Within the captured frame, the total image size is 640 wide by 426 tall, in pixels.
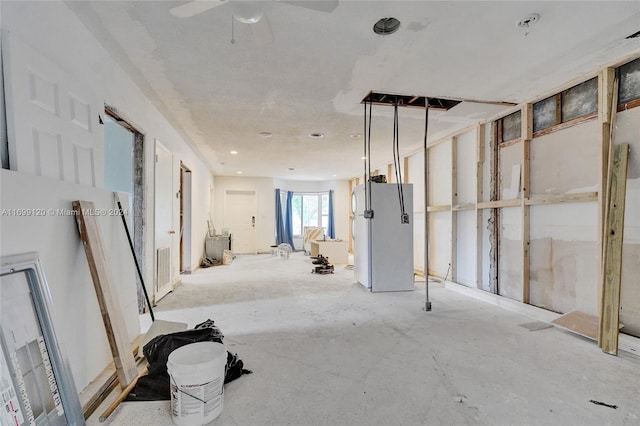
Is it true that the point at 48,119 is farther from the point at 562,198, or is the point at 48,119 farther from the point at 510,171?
the point at 510,171

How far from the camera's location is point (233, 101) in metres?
3.44

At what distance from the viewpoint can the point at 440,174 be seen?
17.5 feet

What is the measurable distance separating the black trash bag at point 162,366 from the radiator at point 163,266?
2032 mm

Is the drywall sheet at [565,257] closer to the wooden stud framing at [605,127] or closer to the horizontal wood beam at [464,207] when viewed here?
the wooden stud framing at [605,127]

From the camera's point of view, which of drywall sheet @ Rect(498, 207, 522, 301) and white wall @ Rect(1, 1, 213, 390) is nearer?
white wall @ Rect(1, 1, 213, 390)

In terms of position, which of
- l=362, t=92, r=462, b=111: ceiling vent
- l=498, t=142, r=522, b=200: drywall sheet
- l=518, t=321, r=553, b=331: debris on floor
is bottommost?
l=518, t=321, r=553, b=331: debris on floor

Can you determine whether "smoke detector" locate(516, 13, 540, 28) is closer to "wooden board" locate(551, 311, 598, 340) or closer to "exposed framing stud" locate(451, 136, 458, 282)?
"wooden board" locate(551, 311, 598, 340)

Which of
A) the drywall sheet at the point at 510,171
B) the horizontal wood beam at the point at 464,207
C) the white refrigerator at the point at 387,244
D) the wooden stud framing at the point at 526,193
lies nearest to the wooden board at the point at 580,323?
the wooden stud framing at the point at 526,193

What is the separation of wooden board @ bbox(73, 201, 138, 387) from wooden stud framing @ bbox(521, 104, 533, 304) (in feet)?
12.9

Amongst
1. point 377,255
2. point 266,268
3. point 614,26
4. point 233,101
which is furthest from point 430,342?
point 266,268

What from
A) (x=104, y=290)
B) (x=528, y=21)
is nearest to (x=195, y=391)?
(x=104, y=290)

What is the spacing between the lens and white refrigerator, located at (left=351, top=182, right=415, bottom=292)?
456 cm

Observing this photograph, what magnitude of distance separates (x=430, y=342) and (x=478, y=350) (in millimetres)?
366

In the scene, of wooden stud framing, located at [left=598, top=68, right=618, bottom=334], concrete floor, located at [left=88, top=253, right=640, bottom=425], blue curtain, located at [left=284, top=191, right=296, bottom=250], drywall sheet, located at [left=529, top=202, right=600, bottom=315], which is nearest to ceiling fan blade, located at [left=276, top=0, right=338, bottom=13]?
concrete floor, located at [left=88, top=253, right=640, bottom=425]
